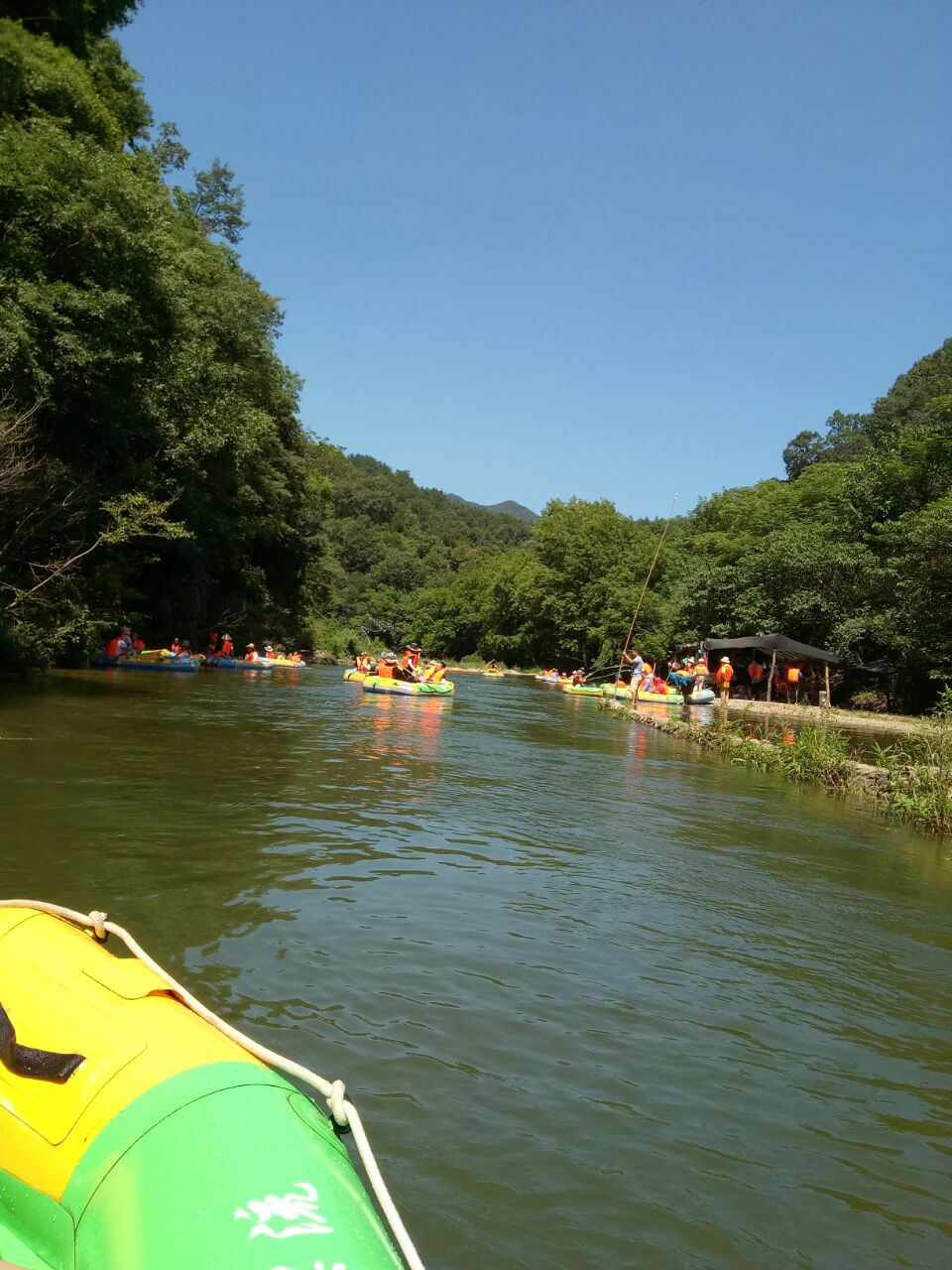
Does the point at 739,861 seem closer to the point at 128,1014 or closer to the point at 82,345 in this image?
the point at 128,1014

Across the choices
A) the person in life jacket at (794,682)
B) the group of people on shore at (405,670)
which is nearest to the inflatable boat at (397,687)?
the group of people on shore at (405,670)

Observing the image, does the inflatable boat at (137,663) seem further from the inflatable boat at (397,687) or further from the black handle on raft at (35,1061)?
the black handle on raft at (35,1061)

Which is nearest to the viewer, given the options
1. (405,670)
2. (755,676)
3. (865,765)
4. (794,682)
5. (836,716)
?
(865,765)

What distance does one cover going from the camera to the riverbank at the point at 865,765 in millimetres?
11500

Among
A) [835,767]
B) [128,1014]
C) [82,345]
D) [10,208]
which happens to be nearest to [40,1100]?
[128,1014]

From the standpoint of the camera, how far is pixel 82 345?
16578 mm

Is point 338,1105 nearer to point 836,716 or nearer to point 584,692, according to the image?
point 836,716

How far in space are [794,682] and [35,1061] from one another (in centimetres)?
3034

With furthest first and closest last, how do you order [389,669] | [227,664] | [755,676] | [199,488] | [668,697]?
1. [755,676]
2. [227,664]
3. [668,697]
4. [199,488]
5. [389,669]

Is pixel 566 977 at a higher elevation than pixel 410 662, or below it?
below

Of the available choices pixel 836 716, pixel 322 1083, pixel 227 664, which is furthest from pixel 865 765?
pixel 227 664

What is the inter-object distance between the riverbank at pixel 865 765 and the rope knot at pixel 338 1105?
10.4 m

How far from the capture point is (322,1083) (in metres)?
2.64

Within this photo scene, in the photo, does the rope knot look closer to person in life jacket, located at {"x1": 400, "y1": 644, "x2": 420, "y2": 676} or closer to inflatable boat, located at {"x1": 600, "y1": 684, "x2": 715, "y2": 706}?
person in life jacket, located at {"x1": 400, "y1": 644, "x2": 420, "y2": 676}
